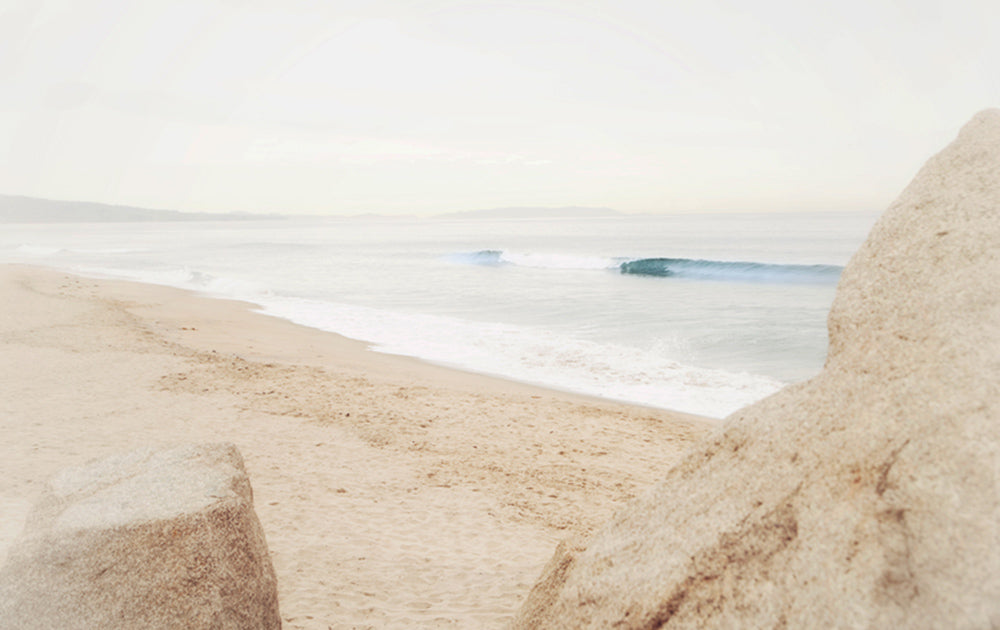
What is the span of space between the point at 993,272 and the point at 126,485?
357 centimetres

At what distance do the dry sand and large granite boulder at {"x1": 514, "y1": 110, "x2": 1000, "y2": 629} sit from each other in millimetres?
2081

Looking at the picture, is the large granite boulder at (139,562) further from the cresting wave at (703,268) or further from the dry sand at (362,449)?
the cresting wave at (703,268)

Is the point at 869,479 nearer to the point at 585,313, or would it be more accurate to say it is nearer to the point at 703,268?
the point at 585,313

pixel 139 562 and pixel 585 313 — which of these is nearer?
pixel 139 562

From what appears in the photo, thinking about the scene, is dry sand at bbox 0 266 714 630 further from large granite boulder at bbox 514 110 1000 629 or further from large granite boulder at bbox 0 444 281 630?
large granite boulder at bbox 514 110 1000 629

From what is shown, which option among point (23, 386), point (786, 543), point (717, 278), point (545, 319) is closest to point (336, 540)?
point (786, 543)

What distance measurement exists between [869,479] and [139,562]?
2.77m

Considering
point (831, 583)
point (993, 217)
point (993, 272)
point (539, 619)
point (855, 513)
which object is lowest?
point (539, 619)

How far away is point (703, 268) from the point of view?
3656 cm

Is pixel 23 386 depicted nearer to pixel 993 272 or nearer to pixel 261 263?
pixel 993 272

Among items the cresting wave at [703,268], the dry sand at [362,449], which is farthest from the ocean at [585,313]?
the dry sand at [362,449]

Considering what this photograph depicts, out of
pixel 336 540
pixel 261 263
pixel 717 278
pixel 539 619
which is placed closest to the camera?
pixel 539 619

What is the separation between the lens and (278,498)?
5898 millimetres

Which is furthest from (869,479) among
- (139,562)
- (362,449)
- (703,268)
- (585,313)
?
(703,268)
